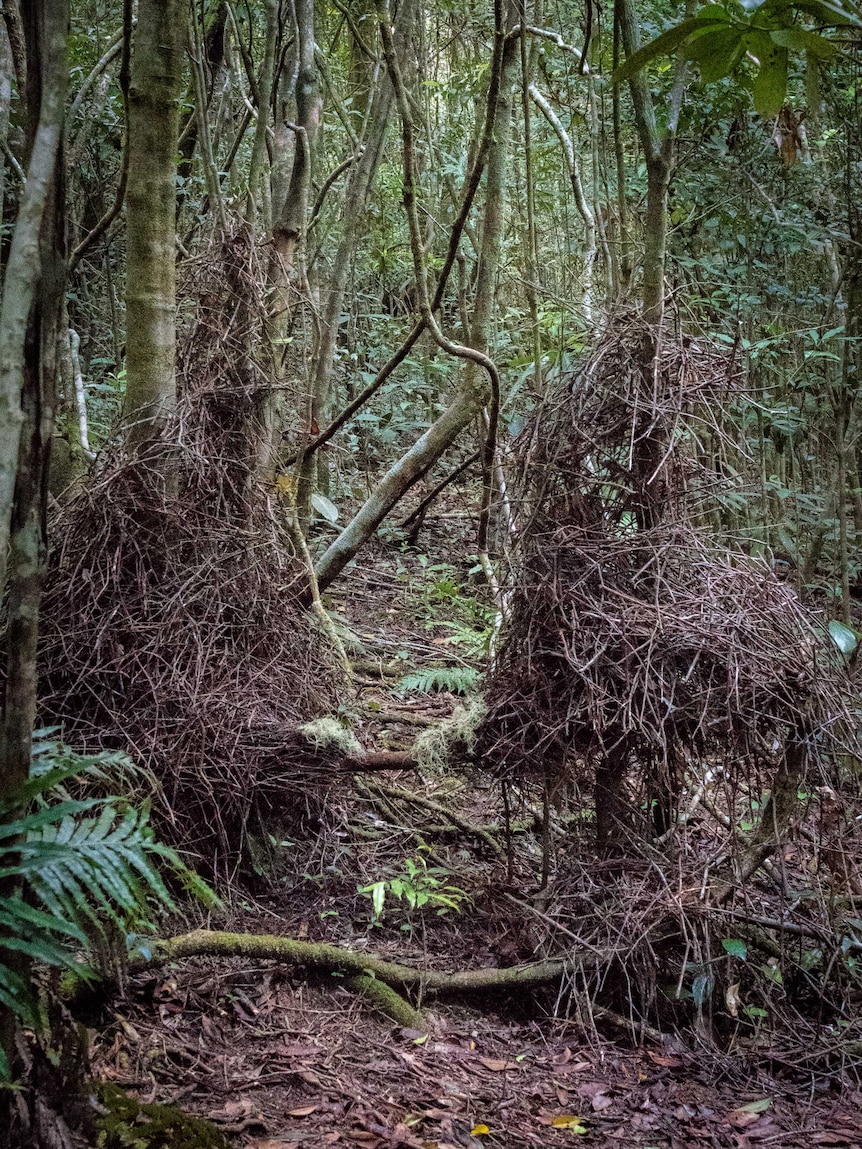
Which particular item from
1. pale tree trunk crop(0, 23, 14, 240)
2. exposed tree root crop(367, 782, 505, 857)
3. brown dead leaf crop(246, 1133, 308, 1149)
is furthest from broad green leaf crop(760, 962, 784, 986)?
pale tree trunk crop(0, 23, 14, 240)

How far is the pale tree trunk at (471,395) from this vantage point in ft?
17.0

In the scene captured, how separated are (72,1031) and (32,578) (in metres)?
0.94

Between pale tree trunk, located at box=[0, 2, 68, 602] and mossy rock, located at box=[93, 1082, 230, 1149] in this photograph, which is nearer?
pale tree trunk, located at box=[0, 2, 68, 602]

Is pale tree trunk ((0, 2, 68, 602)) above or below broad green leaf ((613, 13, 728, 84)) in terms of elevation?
below

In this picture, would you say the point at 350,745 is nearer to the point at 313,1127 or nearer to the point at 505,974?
the point at 505,974

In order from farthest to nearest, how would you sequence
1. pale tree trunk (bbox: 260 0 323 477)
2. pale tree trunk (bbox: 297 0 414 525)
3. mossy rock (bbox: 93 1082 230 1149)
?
pale tree trunk (bbox: 297 0 414 525) → pale tree trunk (bbox: 260 0 323 477) → mossy rock (bbox: 93 1082 230 1149)

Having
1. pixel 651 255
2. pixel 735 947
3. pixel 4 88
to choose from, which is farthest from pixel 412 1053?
pixel 4 88

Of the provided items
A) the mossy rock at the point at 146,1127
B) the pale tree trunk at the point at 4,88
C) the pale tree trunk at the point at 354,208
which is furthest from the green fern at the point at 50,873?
the pale tree trunk at the point at 354,208

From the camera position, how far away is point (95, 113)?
743cm

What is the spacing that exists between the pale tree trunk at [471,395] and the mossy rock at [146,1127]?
336 cm

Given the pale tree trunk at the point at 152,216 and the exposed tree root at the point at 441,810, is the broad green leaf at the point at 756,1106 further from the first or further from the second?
the pale tree trunk at the point at 152,216

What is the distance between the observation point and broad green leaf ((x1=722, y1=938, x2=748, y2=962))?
3.03 m

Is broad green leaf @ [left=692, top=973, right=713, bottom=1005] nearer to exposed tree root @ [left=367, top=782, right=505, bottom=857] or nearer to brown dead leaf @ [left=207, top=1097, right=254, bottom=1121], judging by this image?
exposed tree root @ [left=367, top=782, right=505, bottom=857]

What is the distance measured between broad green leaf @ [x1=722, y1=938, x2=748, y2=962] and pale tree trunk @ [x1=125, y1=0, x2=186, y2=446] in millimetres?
2778
